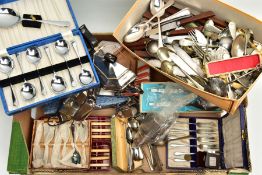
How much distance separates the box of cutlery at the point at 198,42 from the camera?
1146mm

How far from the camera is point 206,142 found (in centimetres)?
128

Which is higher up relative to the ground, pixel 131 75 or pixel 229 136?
pixel 131 75

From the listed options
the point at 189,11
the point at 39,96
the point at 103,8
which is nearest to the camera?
the point at 39,96

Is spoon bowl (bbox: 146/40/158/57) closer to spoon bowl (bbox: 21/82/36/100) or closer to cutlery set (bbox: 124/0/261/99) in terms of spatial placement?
cutlery set (bbox: 124/0/261/99)

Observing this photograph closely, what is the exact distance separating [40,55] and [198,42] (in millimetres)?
455

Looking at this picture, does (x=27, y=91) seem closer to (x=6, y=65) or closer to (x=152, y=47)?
(x=6, y=65)

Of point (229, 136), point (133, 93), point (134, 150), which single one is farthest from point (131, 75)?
point (229, 136)

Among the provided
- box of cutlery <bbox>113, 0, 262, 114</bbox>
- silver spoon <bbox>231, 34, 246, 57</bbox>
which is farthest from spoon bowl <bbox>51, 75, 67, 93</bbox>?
silver spoon <bbox>231, 34, 246, 57</bbox>

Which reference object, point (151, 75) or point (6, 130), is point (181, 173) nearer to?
point (151, 75)

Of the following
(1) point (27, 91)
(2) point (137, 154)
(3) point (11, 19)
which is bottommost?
(2) point (137, 154)

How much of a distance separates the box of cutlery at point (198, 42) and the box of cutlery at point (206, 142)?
0.41ft

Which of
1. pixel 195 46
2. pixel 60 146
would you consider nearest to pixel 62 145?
pixel 60 146

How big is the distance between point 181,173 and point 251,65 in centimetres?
36

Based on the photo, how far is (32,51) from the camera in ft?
3.79
